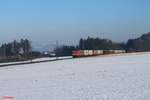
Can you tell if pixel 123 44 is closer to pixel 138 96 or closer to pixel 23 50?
pixel 23 50

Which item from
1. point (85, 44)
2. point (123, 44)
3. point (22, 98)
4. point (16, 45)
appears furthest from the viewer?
point (123, 44)

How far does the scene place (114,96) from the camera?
51.0 feet

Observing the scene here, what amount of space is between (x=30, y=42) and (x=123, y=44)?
223ft

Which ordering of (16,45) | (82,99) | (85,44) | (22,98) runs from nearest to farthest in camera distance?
(82,99) < (22,98) < (16,45) < (85,44)

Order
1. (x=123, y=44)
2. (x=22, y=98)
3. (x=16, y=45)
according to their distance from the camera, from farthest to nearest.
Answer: (x=123, y=44)
(x=16, y=45)
(x=22, y=98)

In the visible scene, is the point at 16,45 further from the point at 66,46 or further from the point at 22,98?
the point at 22,98

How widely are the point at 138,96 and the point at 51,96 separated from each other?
3831mm

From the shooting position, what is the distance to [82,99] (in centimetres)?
1491

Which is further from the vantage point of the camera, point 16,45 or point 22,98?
point 16,45

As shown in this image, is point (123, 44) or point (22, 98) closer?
point (22, 98)

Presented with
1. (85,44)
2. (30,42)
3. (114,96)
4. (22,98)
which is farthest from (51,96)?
(85,44)

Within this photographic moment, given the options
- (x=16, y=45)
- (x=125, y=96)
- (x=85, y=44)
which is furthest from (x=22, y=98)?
(x=85, y=44)

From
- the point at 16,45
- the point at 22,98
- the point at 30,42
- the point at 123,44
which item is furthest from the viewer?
the point at 123,44

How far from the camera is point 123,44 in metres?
189
